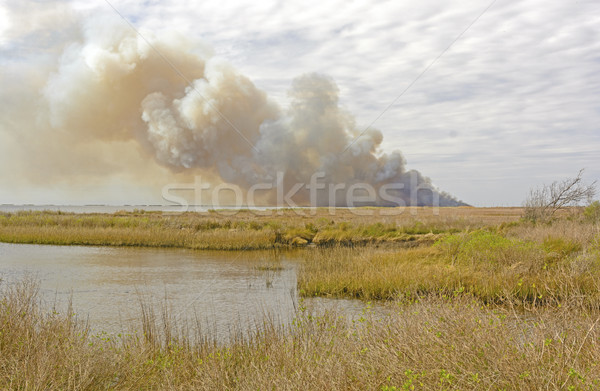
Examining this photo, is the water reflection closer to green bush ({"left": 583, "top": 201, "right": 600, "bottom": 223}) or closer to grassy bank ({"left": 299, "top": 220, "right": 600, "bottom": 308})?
grassy bank ({"left": 299, "top": 220, "right": 600, "bottom": 308})

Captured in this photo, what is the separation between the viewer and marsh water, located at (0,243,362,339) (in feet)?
39.0

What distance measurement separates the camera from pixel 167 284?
16906 mm

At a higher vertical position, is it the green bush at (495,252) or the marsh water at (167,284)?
the green bush at (495,252)

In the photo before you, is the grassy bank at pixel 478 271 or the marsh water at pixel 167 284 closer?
the marsh water at pixel 167 284

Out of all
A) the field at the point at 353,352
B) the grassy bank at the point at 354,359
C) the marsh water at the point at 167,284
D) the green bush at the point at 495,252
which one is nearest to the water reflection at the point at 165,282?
the marsh water at the point at 167,284

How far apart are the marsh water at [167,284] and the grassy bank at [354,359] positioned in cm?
213

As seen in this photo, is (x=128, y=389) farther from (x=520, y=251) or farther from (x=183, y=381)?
(x=520, y=251)

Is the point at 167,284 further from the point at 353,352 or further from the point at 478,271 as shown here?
the point at 353,352

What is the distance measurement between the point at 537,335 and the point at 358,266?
11618mm

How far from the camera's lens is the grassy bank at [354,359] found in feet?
16.6

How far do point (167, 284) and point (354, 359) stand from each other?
12367 millimetres

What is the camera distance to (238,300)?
1424 cm

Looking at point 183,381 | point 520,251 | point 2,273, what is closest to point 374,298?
point 520,251

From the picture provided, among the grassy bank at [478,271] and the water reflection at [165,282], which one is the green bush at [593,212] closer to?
the grassy bank at [478,271]
